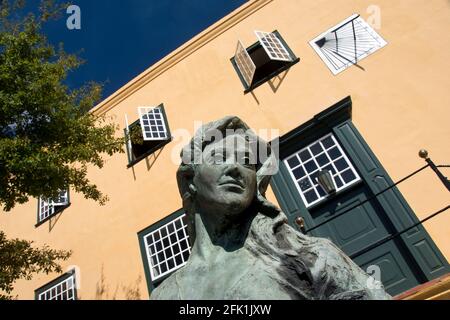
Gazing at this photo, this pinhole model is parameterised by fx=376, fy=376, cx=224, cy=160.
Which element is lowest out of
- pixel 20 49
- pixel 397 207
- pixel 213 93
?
pixel 397 207

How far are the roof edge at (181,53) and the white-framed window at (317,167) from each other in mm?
5206

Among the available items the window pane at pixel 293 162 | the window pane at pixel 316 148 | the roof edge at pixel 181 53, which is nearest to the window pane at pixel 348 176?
the window pane at pixel 316 148

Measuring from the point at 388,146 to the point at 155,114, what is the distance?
6.64 m

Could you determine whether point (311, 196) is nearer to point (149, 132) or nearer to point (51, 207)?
point (149, 132)

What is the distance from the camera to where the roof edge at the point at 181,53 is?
11.2 metres

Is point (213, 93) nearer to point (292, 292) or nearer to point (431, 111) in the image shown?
point (431, 111)

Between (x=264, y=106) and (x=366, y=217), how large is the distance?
12.0ft

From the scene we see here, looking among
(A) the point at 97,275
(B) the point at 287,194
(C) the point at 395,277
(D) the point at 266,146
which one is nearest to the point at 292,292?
(D) the point at 266,146

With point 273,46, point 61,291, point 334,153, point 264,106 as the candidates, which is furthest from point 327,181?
point 61,291

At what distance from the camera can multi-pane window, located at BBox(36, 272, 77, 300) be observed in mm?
9336

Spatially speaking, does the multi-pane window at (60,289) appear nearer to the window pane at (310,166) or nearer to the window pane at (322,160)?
the window pane at (310,166)

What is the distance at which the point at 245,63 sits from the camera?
381 inches

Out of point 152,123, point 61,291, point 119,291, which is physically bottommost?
point 119,291

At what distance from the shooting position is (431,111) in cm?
698
